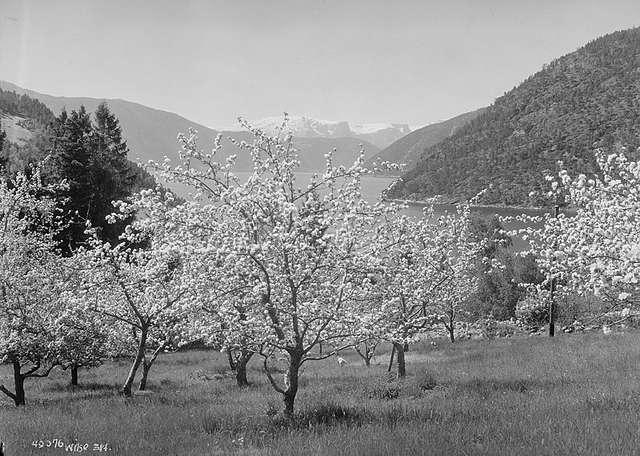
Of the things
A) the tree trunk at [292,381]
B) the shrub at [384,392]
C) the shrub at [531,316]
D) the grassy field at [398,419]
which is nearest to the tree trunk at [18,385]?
the grassy field at [398,419]

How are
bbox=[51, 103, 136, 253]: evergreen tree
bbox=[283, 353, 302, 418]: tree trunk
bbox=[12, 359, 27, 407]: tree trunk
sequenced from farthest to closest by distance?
bbox=[51, 103, 136, 253]: evergreen tree
bbox=[12, 359, 27, 407]: tree trunk
bbox=[283, 353, 302, 418]: tree trunk

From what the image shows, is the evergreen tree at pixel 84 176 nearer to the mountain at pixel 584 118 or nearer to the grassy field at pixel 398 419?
the grassy field at pixel 398 419

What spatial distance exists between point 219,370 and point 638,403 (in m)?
21.9

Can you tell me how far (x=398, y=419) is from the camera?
965cm

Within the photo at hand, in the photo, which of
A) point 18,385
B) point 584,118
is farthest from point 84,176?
point 584,118

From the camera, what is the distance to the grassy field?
7738 mm

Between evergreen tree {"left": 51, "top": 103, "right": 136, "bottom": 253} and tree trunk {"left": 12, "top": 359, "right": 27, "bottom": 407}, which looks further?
evergreen tree {"left": 51, "top": 103, "right": 136, "bottom": 253}

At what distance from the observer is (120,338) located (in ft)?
74.1

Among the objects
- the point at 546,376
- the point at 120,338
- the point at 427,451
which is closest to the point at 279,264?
the point at 427,451

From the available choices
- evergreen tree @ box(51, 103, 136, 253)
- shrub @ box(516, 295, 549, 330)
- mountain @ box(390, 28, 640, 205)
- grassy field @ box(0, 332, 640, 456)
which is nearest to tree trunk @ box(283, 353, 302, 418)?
grassy field @ box(0, 332, 640, 456)

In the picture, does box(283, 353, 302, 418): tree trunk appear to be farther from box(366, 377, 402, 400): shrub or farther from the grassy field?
box(366, 377, 402, 400): shrub

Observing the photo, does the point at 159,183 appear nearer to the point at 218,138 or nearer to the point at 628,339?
the point at 218,138

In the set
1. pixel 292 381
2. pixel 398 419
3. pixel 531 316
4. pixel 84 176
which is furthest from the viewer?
pixel 84 176

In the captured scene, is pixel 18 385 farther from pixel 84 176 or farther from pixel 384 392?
pixel 84 176
